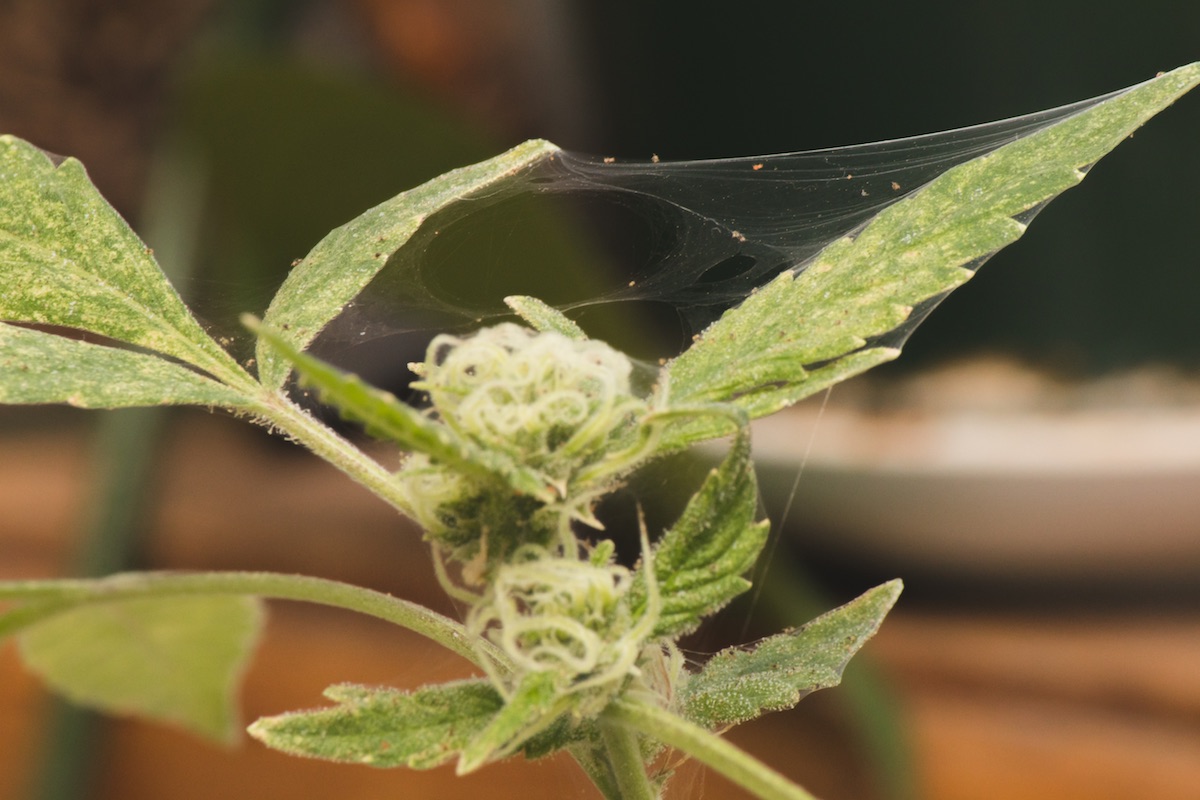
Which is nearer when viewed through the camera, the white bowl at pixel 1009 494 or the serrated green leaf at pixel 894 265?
the serrated green leaf at pixel 894 265

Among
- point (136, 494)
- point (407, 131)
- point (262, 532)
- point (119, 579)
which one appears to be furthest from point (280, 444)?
point (119, 579)

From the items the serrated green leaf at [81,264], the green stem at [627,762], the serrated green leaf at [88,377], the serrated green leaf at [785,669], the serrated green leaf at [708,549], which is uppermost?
the serrated green leaf at [81,264]

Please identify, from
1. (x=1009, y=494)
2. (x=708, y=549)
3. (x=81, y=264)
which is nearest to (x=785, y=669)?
(x=708, y=549)

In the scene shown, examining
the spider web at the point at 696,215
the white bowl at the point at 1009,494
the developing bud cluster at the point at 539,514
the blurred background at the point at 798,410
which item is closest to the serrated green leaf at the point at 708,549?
the developing bud cluster at the point at 539,514

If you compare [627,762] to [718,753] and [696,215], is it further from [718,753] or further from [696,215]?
[696,215]

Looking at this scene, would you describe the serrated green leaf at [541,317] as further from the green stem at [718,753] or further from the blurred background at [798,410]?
the blurred background at [798,410]

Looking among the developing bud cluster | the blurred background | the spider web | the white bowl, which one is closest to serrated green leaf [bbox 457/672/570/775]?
the developing bud cluster
